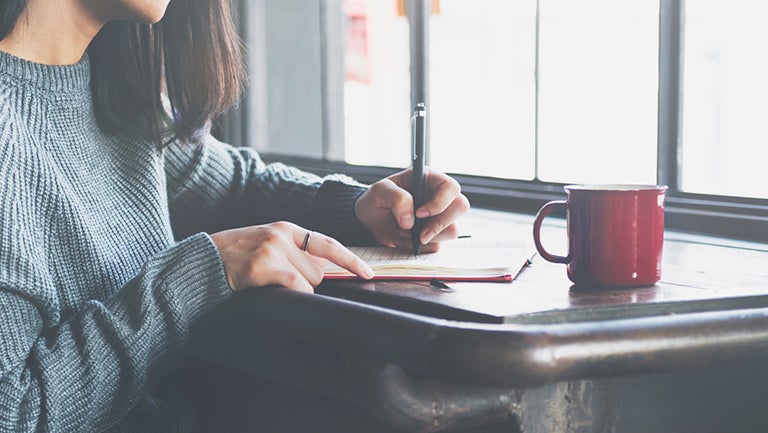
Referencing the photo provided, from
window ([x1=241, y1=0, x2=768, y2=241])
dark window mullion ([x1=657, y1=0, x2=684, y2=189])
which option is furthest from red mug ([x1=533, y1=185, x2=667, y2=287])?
dark window mullion ([x1=657, y1=0, x2=684, y2=189])

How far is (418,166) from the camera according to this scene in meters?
1.43

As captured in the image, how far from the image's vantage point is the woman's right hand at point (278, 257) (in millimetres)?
1187

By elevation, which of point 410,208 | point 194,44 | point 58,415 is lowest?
point 58,415

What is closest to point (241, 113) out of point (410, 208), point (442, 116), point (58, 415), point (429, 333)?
point (442, 116)

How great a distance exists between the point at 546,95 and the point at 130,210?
1070mm

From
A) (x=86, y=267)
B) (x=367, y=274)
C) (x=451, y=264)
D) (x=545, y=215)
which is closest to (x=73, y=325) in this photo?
(x=86, y=267)

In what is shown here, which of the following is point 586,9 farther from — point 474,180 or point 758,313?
point 758,313

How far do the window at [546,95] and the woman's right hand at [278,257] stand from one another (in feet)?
2.62

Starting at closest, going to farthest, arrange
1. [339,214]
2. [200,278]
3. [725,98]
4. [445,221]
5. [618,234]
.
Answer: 1. [618,234]
2. [200,278]
3. [445,221]
4. [339,214]
5. [725,98]

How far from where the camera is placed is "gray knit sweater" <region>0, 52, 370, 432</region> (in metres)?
1.10

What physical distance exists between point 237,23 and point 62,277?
6.79 feet

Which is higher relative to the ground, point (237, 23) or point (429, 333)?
point (237, 23)

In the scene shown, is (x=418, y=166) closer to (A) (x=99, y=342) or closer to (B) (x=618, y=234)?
(B) (x=618, y=234)

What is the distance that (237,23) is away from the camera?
3193 millimetres
